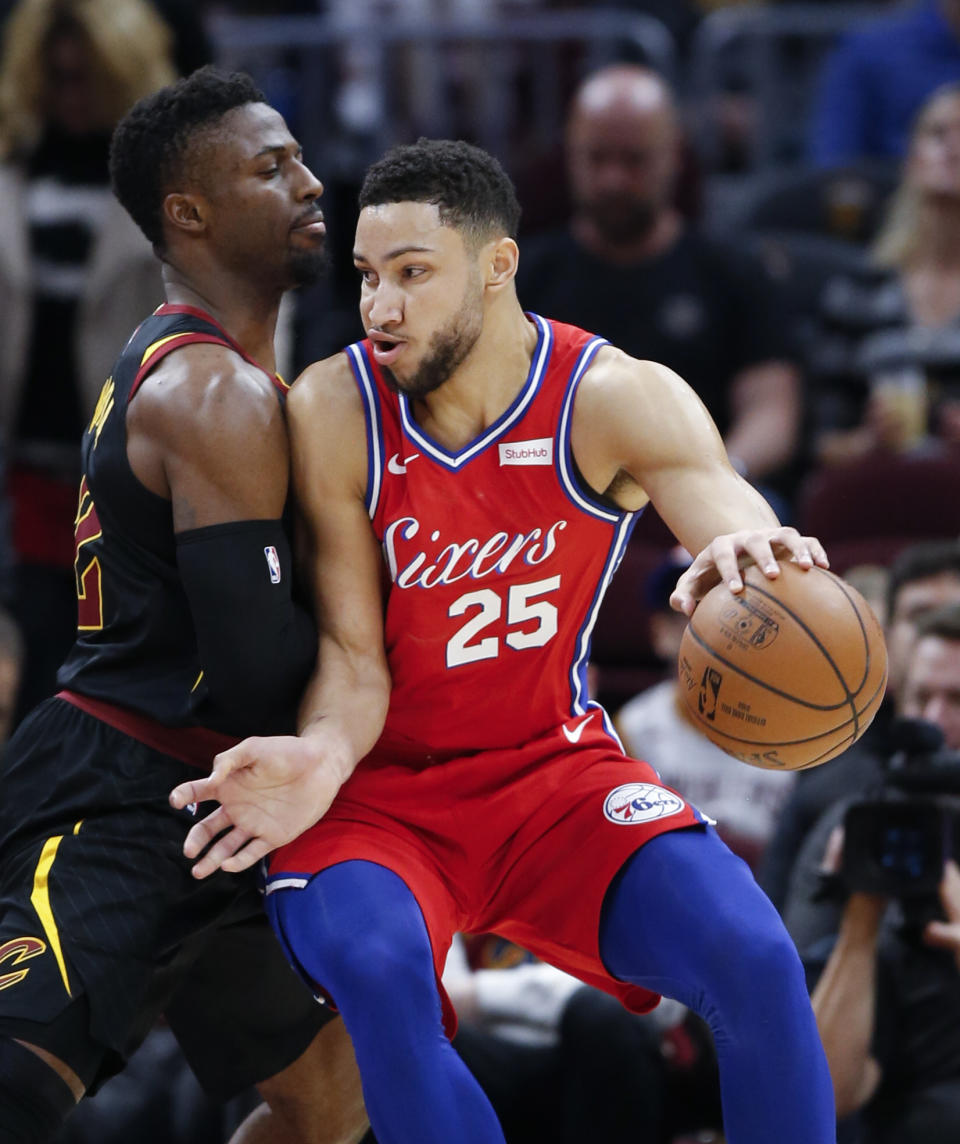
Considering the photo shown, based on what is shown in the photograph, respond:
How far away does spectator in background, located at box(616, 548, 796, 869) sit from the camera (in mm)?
5859

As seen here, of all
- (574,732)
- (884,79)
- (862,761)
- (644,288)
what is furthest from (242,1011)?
(884,79)

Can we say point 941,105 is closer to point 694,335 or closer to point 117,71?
point 694,335

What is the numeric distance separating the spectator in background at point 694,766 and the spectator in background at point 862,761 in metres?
0.57

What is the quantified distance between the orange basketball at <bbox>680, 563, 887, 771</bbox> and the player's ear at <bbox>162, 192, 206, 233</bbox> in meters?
1.34

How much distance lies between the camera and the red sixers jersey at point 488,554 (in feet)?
12.0

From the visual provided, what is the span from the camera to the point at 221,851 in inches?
135

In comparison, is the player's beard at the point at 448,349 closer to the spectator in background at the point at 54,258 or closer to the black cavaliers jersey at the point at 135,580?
the black cavaliers jersey at the point at 135,580

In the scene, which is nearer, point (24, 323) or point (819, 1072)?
point (819, 1072)

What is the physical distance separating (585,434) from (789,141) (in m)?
6.50

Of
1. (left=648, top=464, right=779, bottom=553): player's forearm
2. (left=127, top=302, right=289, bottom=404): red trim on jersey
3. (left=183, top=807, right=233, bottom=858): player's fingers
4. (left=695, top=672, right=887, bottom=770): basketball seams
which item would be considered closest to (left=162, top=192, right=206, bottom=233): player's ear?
(left=127, top=302, right=289, bottom=404): red trim on jersey

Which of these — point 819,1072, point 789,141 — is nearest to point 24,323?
point 819,1072

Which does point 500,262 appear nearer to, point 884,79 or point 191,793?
point 191,793

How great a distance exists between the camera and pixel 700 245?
742cm

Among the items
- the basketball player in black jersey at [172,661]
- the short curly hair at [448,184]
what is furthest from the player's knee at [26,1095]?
the short curly hair at [448,184]
